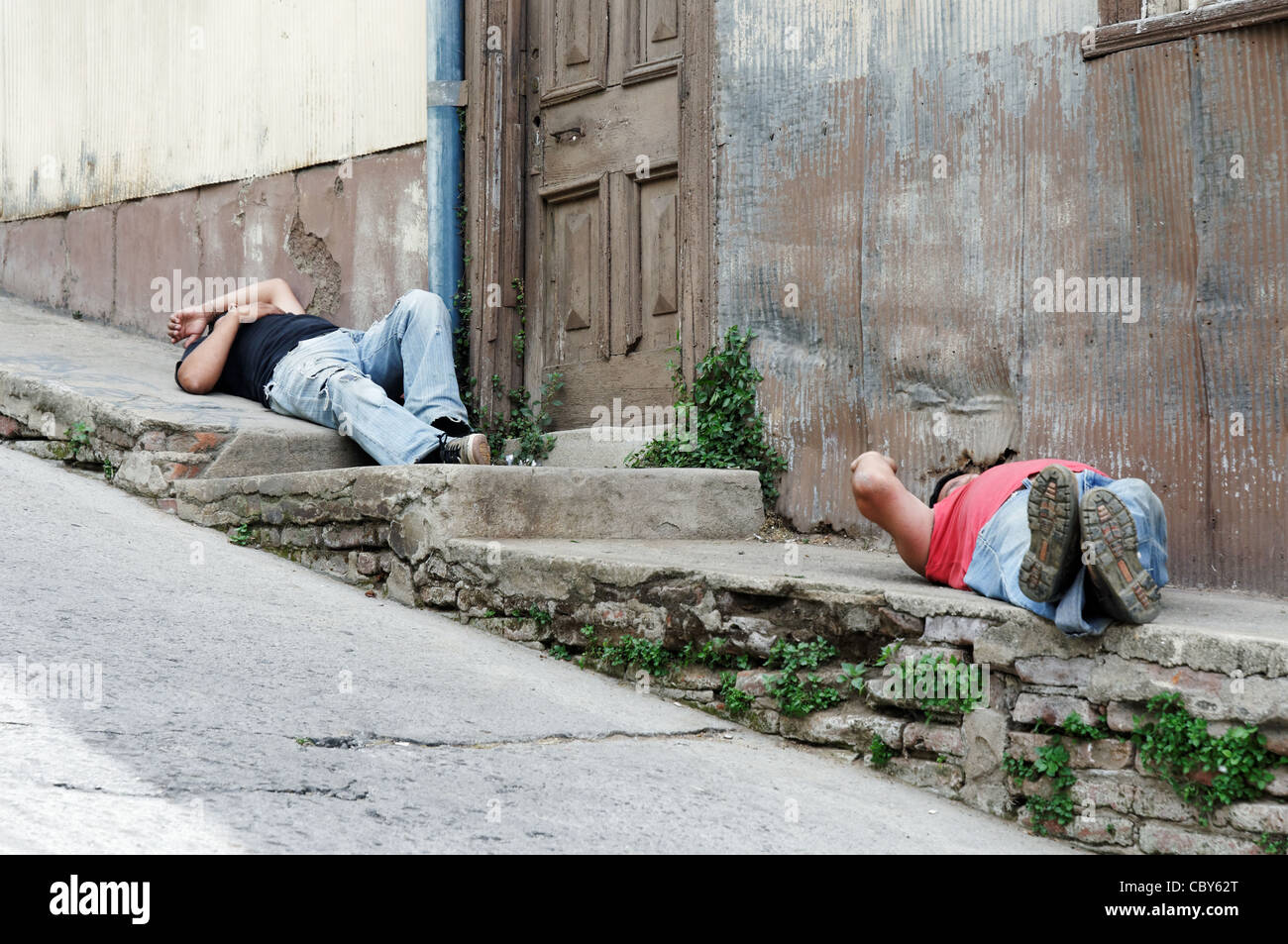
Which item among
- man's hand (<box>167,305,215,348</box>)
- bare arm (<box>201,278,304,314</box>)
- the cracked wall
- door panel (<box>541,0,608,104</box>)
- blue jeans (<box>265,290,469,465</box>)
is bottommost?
blue jeans (<box>265,290,469,465</box>)

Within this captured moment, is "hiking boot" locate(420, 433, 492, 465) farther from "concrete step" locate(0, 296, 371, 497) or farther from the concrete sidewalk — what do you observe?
"concrete step" locate(0, 296, 371, 497)

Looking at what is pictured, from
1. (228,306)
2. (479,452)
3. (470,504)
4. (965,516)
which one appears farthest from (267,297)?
(965,516)

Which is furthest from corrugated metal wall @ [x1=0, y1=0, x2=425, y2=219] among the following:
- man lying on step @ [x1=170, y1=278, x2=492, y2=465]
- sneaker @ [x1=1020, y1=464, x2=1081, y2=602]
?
sneaker @ [x1=1020, y1=464, x2=1081, y2=602]

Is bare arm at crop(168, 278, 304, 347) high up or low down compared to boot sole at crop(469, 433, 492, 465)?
up

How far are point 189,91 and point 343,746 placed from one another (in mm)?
5298

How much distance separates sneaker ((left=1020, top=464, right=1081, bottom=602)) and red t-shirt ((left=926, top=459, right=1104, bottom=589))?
386 millimetres

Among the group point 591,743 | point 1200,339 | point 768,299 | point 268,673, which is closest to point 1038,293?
point 1200,339

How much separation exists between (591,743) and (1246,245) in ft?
7.39

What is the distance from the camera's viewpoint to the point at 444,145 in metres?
5.23

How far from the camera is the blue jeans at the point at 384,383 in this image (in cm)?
420

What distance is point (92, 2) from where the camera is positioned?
698 centimetres

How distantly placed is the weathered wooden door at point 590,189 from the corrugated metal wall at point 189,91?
503mm

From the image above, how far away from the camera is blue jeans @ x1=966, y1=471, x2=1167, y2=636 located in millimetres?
2426

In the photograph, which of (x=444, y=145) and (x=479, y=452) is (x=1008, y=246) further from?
(x=444, y=145)
